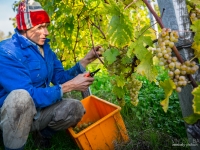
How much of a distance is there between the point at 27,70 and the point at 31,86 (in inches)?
6.0

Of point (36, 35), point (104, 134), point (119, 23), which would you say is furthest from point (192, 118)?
point (36, 35)

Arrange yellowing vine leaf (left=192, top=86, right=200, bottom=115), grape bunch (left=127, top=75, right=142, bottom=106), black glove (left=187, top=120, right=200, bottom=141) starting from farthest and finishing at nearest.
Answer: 1. grape bunch (left=127, top=75, right=142, bottom=106)
2. black glove (left=187, top=120, right=200, bottom=141)
3. yellowing vine leaf (left=192, top=86, right=200, bottom=115)

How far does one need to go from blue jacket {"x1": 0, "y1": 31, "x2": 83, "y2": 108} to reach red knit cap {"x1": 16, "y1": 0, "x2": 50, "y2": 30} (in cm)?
12

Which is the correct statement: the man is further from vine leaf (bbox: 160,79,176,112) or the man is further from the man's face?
vine leaf (bbox: 160,79,176,112)

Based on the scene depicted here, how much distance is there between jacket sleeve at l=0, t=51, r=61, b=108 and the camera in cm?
250

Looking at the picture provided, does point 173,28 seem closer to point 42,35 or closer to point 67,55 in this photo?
point 42,35

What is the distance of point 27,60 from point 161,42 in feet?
5.14

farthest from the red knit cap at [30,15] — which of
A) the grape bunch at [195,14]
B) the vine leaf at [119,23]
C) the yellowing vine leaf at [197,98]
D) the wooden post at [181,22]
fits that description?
the yellowing vine leaf at [197,98]

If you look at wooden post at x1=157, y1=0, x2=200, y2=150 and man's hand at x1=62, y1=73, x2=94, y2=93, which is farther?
man's hand at x1=62, y1=73, x2=94, y2=93

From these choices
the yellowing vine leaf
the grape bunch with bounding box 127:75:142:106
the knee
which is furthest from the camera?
the knee

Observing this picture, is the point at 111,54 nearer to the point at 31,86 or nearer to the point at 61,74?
the point at 31,86

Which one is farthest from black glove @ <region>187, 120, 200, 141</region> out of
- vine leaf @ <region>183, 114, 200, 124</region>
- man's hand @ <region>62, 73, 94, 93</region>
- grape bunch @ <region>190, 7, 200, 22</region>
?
man's hand @ <region>62, 73, 94, 93</region>

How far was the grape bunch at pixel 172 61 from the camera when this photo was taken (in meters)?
1.46

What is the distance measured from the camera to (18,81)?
8.25 ft
